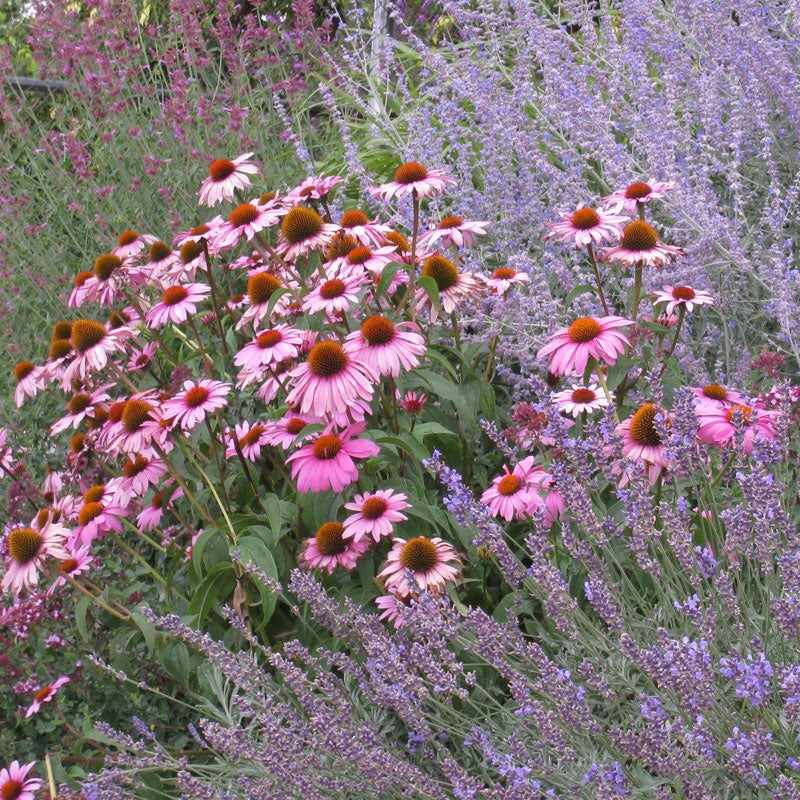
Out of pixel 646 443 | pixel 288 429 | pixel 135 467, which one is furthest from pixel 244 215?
pixel 646 443

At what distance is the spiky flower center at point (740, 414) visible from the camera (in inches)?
73.9

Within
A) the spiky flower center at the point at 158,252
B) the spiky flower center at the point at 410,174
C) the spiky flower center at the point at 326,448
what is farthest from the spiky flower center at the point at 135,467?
the spiky flower center at the point at 410,174

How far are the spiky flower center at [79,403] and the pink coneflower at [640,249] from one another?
1535mm

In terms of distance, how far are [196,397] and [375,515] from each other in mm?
581

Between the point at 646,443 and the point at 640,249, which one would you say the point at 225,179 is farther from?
the point at 646,443

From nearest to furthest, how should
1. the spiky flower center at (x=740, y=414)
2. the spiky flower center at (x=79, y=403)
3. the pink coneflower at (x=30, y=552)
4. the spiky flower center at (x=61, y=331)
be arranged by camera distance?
the spiky flower center at (x=740, y=414) < the pink coneflower at (x=30, y=552) < the spiky flower center at (x=79, y=403) < the spiky flower center at (x=61, y=331)

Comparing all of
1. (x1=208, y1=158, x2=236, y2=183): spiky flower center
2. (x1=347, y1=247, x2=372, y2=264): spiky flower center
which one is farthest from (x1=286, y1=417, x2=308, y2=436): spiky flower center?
(x1=208, y1=158, x2=236, y2=183): spiky flower center

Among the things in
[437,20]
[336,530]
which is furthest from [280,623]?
[437,20]

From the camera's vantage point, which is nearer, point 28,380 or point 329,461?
point 329,461

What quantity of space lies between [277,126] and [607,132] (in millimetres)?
2957

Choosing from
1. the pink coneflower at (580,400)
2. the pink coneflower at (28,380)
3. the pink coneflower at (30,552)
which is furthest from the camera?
the pink coneflower at (28,380)

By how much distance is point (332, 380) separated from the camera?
2309 millimetres

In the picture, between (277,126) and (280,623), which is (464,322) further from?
(277,126)

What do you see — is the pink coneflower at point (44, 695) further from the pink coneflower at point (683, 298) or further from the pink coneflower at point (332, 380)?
the pink coneflower at point (683, 298)
